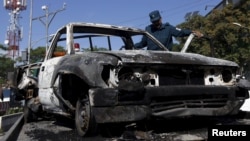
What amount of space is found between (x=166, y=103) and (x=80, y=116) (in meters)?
0.99

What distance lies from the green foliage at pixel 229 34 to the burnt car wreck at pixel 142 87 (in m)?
28.2

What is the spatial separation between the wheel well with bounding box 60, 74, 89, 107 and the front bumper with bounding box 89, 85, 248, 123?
2.26 ft

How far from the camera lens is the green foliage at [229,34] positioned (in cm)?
3344

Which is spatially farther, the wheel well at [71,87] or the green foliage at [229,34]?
the green foliage at [229,34]

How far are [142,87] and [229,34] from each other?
31245 millimetres

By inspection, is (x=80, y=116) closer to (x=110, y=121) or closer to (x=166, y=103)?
(x=110, y=121)

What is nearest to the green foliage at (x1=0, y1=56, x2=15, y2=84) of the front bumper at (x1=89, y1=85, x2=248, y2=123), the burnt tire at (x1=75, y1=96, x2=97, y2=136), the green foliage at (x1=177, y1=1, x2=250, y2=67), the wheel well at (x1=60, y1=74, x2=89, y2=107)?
the green foliage at (x1=177, y1=1, x2=250, y2=67)

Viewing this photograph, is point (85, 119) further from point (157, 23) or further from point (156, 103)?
point (157, 23)

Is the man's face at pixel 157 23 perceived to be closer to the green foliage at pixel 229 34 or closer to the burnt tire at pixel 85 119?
the burnt tire at pixel 85 119

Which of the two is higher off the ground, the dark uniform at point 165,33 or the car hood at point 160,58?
the dark uniform at point 165,33

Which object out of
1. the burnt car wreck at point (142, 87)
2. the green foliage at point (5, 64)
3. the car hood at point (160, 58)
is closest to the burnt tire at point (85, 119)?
the burnt car wreck at point (142, 87)

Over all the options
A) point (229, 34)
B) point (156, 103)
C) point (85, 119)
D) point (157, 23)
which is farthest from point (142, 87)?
point (229, 34)

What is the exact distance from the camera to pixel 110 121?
12.9ft

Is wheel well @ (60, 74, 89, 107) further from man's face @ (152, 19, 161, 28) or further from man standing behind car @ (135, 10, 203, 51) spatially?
man's face @ (152, 19, 161, 28)
